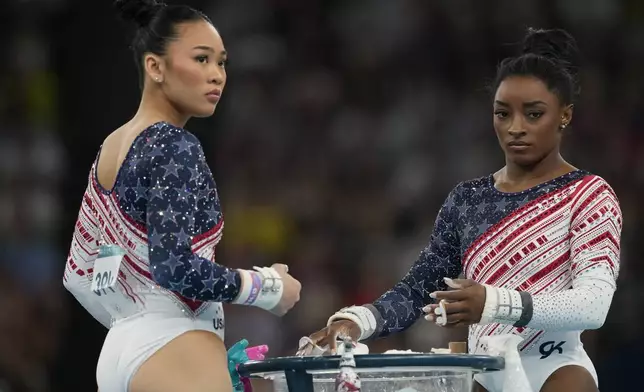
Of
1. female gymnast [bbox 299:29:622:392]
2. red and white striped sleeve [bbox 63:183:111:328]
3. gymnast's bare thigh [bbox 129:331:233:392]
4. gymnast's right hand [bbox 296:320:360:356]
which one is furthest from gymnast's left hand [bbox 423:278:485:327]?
red and white striped sleeve [bbox 63:183:111:328]

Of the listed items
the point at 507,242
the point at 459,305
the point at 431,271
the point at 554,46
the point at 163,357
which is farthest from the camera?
the point at 431,271

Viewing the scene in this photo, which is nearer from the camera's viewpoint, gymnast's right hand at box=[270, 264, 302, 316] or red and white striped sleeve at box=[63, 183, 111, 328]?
gymnast's right hand at box=[270, 264, 302, 316]

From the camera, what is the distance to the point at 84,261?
3.38 meters

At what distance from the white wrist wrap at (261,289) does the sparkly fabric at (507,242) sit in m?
0.46

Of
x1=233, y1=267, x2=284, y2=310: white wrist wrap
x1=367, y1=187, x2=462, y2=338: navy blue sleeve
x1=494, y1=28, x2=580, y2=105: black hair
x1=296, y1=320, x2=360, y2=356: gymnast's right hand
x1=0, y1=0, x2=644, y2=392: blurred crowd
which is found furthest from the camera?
x1=0, y1=0, x2=644, y2=392: blurred crowd

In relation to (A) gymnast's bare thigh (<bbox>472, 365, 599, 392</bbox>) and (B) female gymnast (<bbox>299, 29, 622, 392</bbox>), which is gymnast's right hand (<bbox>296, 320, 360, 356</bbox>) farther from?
(A) gymnast's bare thigh (<bbox>472, 365, 599, 392</bbox>)

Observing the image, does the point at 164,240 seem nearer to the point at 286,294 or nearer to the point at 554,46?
the point at 286,294

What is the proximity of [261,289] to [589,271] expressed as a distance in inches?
35.2

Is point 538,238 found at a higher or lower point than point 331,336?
higher

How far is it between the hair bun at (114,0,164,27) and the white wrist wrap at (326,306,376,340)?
998 millimetres

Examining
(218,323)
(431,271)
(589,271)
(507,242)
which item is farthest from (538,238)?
(218,323)

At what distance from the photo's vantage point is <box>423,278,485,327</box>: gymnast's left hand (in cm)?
296

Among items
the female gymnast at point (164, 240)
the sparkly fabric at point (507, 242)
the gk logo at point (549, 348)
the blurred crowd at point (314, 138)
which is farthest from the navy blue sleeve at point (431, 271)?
the blurred crowd at point (314, 138)

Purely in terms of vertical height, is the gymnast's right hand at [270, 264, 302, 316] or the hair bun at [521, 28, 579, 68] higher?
the hair bun at [521, 28, 579, 68]
